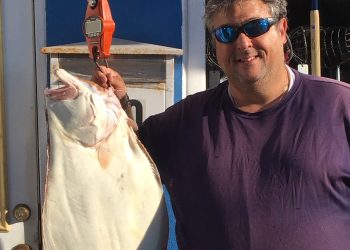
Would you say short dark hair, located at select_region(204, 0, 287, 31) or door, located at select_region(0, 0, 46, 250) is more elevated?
short dark hair, located at select_region(204, 0, 287, 31)

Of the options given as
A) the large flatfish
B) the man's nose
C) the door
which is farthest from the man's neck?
the door

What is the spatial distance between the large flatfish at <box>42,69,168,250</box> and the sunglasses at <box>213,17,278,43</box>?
42 centimetres

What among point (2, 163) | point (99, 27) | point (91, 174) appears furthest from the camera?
point (2, 163)

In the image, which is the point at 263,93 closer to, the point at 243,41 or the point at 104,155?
the point at 243,41

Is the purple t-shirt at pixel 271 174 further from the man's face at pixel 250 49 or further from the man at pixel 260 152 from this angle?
the man's face at pixel 250 49

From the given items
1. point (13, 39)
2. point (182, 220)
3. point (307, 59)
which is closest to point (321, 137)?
point (182, 220)

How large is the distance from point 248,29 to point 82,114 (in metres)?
0.58

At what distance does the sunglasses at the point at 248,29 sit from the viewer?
1750mm

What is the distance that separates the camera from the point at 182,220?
73.2 inches

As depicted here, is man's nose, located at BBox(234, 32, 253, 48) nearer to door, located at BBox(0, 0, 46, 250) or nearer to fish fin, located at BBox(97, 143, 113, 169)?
fish fin, located at BBox(97, 143, 113, 169)

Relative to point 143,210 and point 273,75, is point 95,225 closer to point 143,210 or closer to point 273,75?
point 143,210

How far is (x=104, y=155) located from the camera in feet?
5.29

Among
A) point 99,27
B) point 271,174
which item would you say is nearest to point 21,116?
point 99,27

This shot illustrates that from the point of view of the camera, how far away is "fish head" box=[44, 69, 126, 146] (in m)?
1.60
